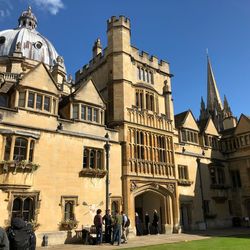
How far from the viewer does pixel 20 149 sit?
18.5 m

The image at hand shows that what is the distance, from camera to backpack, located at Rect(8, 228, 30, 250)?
21.1ft

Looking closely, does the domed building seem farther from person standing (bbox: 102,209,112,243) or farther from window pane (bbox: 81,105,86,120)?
person standing (bbox: 102,209,112,243)

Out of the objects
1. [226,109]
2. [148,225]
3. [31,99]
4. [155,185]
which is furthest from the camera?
[226,109]

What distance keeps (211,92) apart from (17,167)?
266 feet

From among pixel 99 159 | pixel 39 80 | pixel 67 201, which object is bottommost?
pixel 67 201

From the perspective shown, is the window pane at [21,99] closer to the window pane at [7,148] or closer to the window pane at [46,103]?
the window pane at [46,103]

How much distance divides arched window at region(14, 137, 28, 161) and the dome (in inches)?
1486

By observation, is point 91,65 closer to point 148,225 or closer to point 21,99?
point 21,99

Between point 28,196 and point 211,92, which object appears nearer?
point 28,196

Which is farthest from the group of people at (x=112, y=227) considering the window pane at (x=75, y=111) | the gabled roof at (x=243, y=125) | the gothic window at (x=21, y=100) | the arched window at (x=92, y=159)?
the gabled roof at (x=243, y=125)

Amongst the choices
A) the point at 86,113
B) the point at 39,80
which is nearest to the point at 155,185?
the point at 86,113

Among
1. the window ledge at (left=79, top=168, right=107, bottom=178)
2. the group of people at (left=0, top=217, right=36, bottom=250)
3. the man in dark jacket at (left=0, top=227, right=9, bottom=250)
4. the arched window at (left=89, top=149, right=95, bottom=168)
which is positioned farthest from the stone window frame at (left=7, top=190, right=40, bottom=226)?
the man in dark jacket at (left=0, top=227, right=9, bottom=250)

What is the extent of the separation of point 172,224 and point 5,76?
30081 millimetres

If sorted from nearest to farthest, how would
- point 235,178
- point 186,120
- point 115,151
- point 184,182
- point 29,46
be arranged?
point 115,151 < point 184,182 < point 186,120 < point 235,178 < point 29,46
